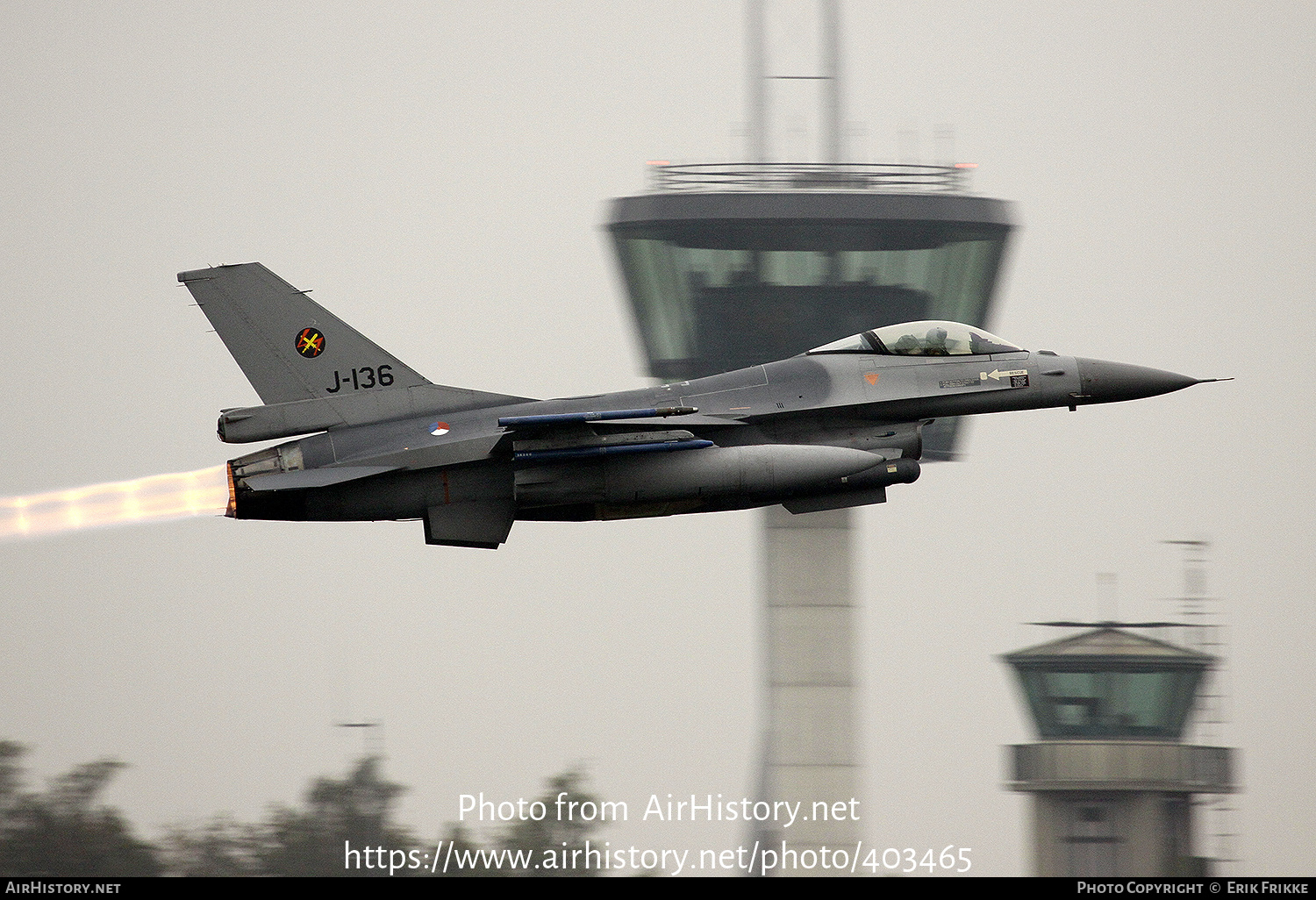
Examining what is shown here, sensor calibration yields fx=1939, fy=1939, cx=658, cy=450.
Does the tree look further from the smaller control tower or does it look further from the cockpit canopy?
the cockpit canopy

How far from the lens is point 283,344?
24.2 metres

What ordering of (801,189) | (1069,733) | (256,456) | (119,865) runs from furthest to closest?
(1069,733), (801,189), (119,865), (256,456)

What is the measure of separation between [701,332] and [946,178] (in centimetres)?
748

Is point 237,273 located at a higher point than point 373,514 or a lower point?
higher

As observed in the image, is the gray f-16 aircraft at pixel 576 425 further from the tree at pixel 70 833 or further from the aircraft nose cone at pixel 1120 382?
the tree at pixel 70 833

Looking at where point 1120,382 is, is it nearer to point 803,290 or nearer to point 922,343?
point 922,343

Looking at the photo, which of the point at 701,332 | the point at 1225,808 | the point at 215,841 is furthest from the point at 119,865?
the point at 1225,808

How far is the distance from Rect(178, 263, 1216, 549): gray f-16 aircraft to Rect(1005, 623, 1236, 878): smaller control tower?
26.1 metres

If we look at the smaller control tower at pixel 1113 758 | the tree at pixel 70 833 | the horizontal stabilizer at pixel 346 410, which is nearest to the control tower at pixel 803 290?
the smaller control tower at pixel 1113 758

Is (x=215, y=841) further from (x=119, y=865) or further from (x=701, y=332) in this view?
(x=701, y=332)

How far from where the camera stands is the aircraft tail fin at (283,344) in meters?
24.1

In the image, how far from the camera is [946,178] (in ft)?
163
